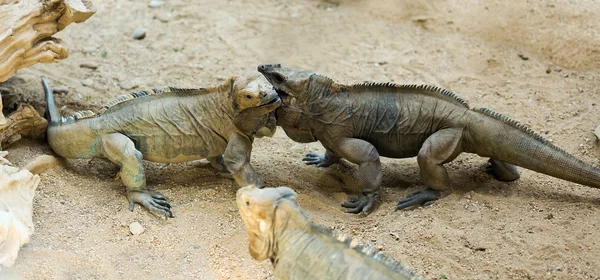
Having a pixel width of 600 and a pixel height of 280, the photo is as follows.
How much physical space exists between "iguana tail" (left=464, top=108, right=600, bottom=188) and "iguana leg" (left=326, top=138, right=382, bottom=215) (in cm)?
90

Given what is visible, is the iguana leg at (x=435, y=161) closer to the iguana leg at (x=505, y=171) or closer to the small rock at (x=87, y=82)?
the iguana leg at (x=505, y=171)

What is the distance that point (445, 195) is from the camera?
233 inches

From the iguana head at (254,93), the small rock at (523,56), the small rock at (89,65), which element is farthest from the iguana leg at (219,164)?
the small rock at (523,56)

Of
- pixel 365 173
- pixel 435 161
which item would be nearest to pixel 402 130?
pixel 435 161

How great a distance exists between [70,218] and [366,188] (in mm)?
2643

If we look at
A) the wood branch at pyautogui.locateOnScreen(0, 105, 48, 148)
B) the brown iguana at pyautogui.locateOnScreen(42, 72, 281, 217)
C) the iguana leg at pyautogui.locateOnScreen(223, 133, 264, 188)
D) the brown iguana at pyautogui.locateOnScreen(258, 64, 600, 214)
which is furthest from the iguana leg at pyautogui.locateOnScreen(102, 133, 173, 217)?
the brown iguana at pyautogui.locateOnScreen(258, 64, 600, 214)

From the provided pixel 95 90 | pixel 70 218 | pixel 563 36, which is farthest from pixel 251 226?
pixel 563 36

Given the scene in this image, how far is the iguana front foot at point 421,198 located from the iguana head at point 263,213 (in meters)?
2.32

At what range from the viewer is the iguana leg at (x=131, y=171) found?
220 inches

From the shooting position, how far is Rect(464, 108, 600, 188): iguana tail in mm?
5500

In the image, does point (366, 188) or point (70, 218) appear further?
point (366, 188)

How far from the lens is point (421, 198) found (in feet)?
19.2

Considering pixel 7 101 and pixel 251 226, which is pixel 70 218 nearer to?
pixel 7 101

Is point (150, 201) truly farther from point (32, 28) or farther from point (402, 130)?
point (402, 130)
